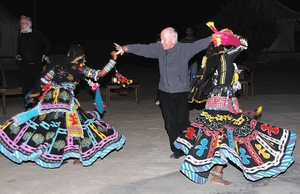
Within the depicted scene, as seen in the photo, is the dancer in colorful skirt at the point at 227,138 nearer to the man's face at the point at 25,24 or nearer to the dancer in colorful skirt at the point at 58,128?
the dancer in colorful skirt at the point at 58,128

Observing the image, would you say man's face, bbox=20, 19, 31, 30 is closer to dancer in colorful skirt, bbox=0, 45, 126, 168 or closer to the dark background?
dancer in colorful skirt, bbox=0, 45, 126, 168

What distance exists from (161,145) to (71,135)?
1943mm

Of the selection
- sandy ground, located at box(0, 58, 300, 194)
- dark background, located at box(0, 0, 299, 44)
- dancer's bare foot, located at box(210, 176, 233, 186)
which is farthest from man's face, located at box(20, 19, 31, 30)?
dark background, located at box(0, 0, 299, 44)

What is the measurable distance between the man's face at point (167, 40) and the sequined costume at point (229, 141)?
723 millimetres

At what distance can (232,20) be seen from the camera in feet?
78.9

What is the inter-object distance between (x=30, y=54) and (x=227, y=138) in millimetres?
5389

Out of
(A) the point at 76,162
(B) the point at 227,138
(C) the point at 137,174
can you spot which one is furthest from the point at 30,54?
(B) the point at 227,138

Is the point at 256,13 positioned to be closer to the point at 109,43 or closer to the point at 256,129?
the point at 109,43

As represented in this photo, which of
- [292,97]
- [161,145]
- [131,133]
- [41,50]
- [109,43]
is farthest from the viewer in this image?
[109,43]

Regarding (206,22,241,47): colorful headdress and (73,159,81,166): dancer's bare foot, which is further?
(73,159,81,166): dancer's bare foot

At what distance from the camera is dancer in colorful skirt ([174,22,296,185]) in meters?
6.15

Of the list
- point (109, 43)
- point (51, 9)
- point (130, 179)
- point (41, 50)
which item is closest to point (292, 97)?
point (41, 50)

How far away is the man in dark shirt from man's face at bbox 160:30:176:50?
398 cm

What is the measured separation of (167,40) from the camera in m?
6.99
